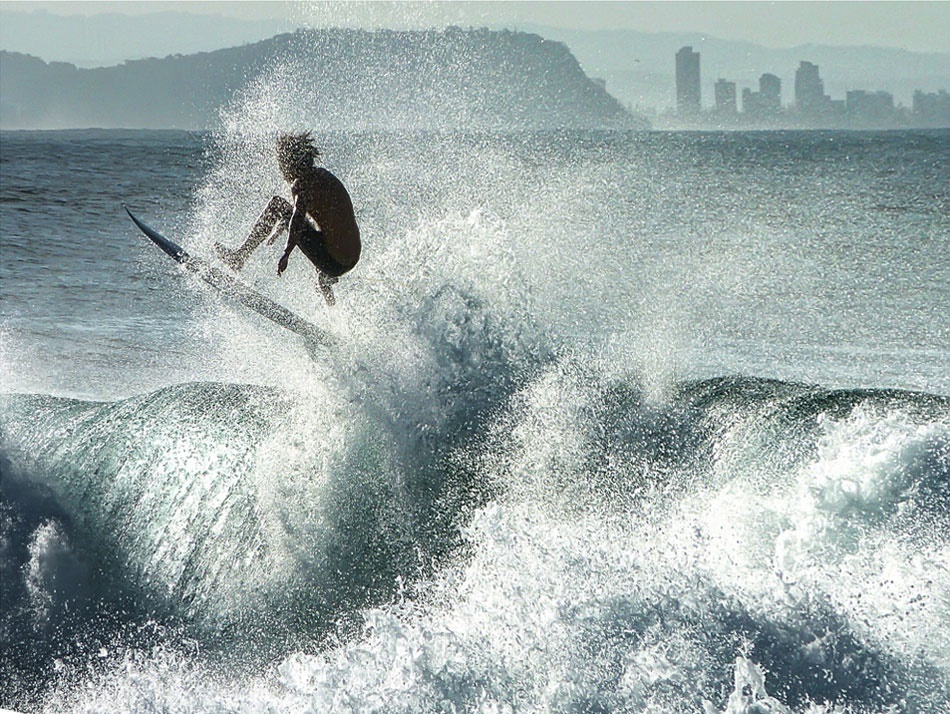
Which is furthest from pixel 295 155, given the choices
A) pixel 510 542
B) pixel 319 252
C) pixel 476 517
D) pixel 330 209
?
pixel 510 542

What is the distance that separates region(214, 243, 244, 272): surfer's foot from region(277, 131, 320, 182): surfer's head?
841mm

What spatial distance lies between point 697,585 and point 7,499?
6.09 m

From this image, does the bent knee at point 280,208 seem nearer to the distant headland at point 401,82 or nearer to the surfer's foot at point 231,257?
the surfer's foot at point 231,257

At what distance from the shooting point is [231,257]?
314 inches

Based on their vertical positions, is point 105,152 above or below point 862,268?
above

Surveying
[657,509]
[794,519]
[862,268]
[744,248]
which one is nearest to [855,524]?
[794,519]

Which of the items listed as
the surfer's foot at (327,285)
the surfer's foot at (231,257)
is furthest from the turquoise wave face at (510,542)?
the surfer's foot at (231,257)

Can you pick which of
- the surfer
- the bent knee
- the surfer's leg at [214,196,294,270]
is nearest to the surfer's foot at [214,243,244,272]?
the surfer

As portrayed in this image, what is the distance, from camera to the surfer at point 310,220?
747cm

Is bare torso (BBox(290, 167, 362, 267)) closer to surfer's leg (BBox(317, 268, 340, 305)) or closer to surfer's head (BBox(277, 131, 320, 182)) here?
surfer's head (BBox(277, 131, 320, 182))

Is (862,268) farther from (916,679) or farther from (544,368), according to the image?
(916,679)

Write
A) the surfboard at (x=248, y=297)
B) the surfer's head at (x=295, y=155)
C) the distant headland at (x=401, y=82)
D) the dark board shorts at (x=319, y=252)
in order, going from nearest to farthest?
the surfer's head at (x=295, y=155) → the dark board shorts at (x=319, y=252) → the surfboard at (x=248, y=297) → the distant headland at (x=401, y=82)

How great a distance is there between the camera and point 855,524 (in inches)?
228

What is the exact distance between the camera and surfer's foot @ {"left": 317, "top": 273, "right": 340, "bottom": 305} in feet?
26.1
